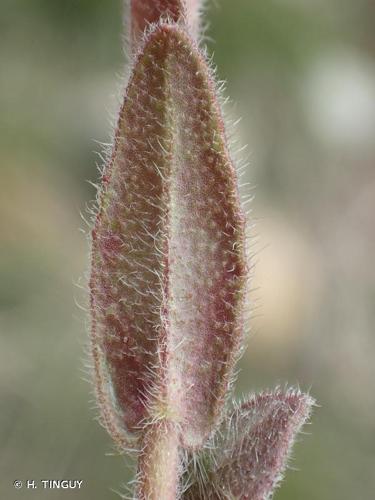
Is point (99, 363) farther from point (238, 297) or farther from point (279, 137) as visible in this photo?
point (279, 137)

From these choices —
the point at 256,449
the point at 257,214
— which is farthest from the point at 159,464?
the point at 257,214

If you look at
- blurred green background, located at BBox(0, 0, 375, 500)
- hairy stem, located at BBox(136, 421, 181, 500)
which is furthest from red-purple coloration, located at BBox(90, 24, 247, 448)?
blurred green background, located at BBox(0, 0, 375, 500)

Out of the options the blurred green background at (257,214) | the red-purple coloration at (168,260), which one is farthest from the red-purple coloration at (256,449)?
the blurred green background at (257,214)

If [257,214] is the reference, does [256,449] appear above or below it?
below

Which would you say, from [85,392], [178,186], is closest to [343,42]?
[85,392]

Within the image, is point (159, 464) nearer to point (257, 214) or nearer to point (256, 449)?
point (256, 449)

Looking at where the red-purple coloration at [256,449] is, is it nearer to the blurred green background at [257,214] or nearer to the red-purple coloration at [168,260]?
the red-purple coloration at [168,260]
